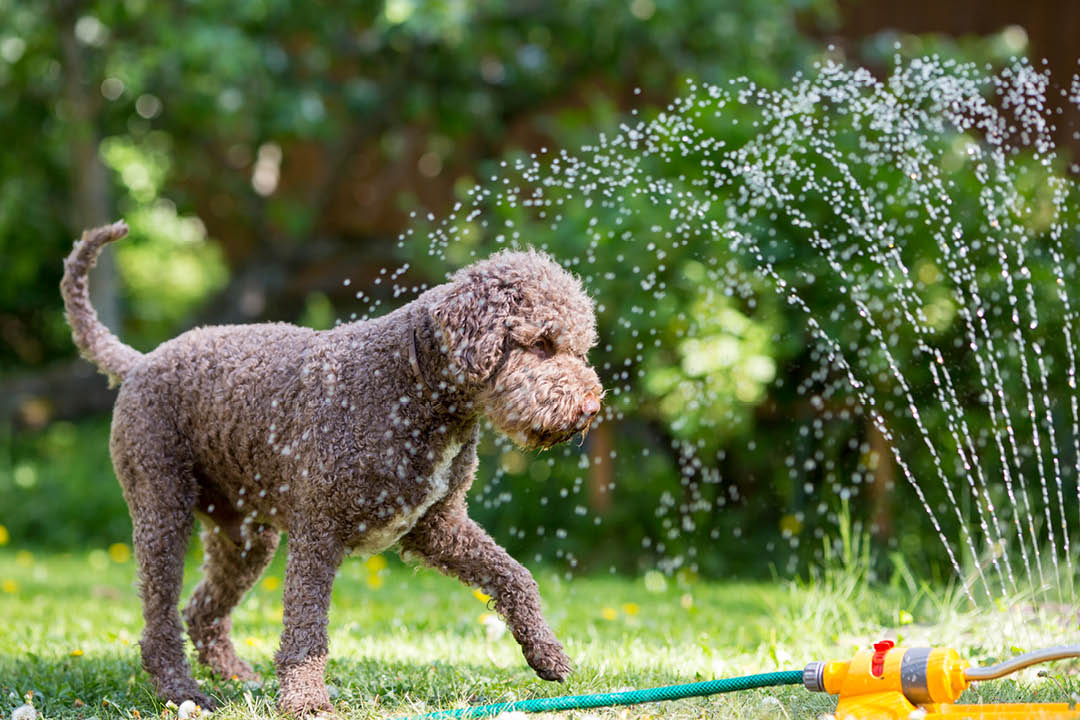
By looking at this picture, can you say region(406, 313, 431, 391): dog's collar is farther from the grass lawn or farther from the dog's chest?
the grass lawn

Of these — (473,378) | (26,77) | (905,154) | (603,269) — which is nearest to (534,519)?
(603,269)

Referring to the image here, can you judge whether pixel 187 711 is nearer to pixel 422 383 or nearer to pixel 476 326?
pixel 422 383

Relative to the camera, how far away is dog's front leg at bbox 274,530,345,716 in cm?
298

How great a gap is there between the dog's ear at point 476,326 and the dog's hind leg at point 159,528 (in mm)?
1011

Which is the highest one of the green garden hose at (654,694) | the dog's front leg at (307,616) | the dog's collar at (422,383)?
the dog's collar at (422,383)

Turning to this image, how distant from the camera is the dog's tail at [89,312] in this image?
3660 mm

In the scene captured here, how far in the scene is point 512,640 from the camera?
165 inches

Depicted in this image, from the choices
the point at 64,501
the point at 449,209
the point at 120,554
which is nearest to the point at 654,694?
the point at 120,554

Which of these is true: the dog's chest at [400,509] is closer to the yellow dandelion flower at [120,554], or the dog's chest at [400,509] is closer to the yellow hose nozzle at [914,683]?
the yellow hose nozzle at [914,683]

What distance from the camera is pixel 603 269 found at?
18.6 feet

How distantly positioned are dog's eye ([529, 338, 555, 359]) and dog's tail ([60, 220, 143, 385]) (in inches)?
54.8

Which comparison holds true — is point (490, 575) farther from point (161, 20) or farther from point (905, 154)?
point (161, 20)

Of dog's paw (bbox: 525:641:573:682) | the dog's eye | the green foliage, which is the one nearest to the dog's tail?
the dog's eye

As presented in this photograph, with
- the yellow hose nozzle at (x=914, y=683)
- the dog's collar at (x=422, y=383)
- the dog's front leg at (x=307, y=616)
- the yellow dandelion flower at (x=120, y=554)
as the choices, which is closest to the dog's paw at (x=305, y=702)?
the dog's front leg at (x=307, y=616)
